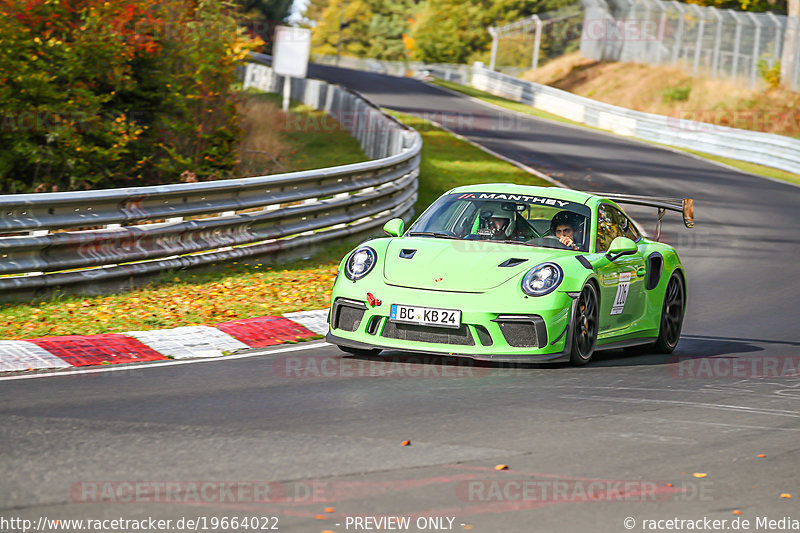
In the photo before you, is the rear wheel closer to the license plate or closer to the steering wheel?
the license plate

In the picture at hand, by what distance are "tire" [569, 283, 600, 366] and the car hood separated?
0.41 m

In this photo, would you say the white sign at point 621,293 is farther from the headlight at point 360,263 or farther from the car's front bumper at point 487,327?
the headlight at point 360,263

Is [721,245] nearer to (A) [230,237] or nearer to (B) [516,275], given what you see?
(A) [230,237]

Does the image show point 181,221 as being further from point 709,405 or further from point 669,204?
point 709,405

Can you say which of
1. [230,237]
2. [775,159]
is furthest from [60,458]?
[775,159]

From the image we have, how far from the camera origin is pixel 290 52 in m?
33.2

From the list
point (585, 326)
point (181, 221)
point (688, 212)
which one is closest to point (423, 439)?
point (585, 326)

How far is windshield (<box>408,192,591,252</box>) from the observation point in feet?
29.5

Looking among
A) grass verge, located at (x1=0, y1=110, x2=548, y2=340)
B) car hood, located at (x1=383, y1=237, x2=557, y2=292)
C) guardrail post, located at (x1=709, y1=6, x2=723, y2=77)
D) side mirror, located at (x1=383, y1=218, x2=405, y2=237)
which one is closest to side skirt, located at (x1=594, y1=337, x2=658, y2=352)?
car hood, located at (x1=383, y1=237, x2=557, y2=292)

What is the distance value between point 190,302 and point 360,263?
97.9 inches

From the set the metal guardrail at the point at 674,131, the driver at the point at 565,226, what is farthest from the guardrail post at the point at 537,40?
the driver at the point at 565,226

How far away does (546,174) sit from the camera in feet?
81.5

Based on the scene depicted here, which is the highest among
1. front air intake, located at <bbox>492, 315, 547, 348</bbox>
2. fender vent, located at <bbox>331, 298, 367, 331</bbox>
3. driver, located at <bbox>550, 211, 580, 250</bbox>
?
driver, located at <bbox>550, 211, 580, 250</bbox>

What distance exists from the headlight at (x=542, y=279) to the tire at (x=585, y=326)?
24 cm
